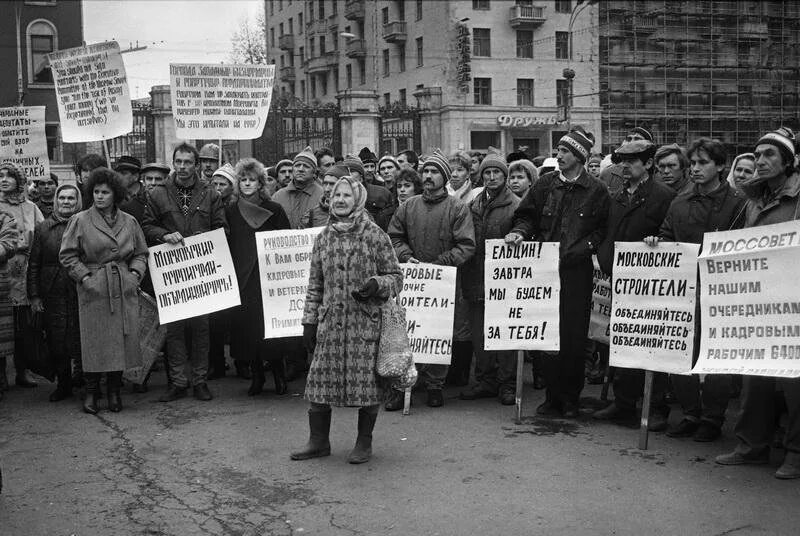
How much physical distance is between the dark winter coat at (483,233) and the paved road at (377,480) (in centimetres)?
115

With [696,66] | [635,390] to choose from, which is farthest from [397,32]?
[635,390]

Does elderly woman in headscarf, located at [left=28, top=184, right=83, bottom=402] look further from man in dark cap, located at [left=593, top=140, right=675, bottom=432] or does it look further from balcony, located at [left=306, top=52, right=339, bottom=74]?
balcony, located at [left=306, top=52, right=339, bottom=74]

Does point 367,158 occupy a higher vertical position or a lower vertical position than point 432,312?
higher

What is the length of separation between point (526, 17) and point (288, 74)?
31713 millimetres

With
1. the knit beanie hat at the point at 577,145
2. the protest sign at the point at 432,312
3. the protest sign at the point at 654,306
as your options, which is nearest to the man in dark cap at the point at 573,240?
the knit beanie hat at the point at 577,145

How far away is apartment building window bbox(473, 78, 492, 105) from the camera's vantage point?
5788cm

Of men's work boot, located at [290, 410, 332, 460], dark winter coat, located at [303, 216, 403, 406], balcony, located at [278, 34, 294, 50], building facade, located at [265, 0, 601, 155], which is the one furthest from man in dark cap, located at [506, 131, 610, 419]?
balcony, located at [278, 34, 294, 50]

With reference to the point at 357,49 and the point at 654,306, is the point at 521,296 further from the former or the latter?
the point at 357,49

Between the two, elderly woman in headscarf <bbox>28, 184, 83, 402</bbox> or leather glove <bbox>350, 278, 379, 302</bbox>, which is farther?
elderly woman in headscarf <bbox>28, 184, 83, 402</bbox>

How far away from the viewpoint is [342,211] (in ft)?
22.4

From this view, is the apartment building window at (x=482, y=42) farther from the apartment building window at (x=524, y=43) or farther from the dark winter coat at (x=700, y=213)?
the dark winter coat at (x=700, y=213)

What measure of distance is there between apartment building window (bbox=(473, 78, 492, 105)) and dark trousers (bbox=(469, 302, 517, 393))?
49.9 meters

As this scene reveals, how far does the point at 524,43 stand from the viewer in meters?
59.8

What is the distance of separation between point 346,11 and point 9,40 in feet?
96.3
